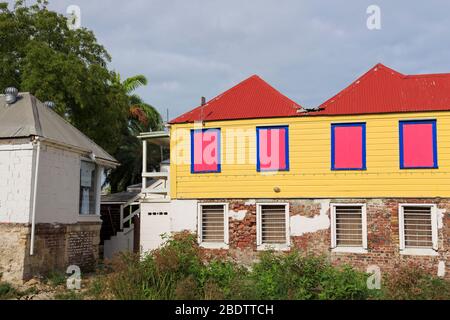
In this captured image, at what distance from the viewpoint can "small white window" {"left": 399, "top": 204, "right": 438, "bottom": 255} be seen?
15711 mm

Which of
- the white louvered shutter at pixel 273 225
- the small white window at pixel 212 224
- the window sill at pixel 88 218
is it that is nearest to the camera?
the white louvered shutter at pixel 273 225

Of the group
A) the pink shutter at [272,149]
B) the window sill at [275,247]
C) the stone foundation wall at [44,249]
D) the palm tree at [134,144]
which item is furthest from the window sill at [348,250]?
the palm tree at [134,144]

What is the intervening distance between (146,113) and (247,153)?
19529 millimetres

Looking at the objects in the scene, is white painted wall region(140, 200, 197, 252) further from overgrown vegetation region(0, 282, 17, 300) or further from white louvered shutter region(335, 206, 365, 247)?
white louvered shutter region(335, 206, 365, 247)

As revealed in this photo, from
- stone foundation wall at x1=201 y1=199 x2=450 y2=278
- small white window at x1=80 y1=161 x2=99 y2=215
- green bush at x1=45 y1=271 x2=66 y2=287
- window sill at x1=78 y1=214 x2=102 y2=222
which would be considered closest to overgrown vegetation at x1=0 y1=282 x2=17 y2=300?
green bush at x1=45 y1=271 x2=66 y2=287

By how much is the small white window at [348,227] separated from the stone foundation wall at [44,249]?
334 inches

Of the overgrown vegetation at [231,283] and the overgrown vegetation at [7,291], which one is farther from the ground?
the overgrown vegetation at [231,283]

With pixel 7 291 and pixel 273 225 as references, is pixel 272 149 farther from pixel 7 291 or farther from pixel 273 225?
pixel 7 291

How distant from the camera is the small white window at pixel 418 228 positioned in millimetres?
15711

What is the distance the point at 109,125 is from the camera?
2412 centimetres

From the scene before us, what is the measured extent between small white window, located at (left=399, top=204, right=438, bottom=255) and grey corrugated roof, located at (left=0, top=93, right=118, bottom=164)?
10550mm

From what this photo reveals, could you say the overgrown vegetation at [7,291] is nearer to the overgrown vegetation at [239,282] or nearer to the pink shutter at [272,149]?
the overgrown vegetation at [239,282]
